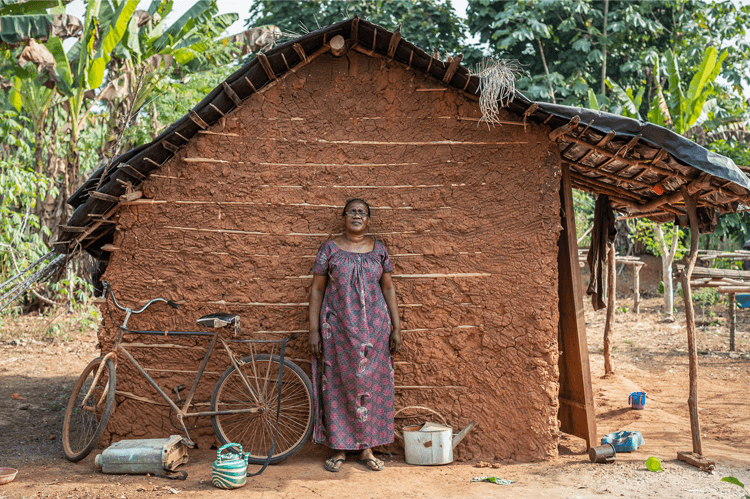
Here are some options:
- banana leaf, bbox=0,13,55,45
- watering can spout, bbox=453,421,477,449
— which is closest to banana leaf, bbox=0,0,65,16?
banana leaf, bbox=0,13,55,45

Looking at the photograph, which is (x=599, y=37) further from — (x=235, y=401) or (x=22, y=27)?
(x=235, y=401)

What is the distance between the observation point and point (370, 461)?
403cm

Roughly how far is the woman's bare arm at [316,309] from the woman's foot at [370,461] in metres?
0.79

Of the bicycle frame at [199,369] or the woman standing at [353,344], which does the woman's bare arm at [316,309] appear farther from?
the bicycle frame at [199,369]

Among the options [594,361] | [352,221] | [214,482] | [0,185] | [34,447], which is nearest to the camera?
[214,482]

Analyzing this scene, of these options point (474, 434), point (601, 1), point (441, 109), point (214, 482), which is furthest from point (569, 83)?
point (214, 482)

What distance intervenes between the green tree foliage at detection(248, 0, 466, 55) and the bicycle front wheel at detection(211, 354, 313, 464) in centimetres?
1347

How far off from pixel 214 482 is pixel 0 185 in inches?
248

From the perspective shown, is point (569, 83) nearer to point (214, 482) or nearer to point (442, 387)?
point (442, 387)

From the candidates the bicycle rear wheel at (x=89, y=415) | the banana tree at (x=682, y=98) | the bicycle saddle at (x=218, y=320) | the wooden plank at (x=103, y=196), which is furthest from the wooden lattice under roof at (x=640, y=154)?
the banana tree at (x=682, y=98)

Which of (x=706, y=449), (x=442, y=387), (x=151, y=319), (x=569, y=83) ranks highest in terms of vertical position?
(x=569, y=83)

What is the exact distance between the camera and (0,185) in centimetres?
775

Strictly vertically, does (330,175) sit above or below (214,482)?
above

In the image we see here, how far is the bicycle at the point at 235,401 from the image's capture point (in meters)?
4.08
